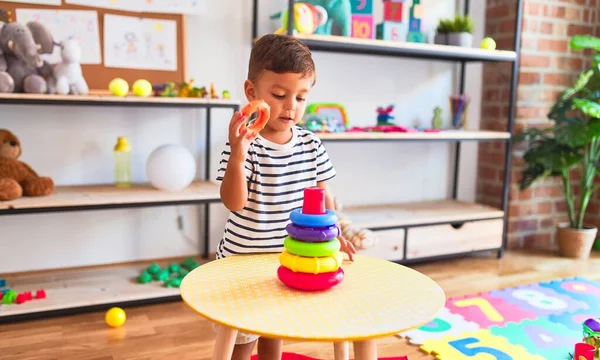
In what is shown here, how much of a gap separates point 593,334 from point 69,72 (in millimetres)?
2017

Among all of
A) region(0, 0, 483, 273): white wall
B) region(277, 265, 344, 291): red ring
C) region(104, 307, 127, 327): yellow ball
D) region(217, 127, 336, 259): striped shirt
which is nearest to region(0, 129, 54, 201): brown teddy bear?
region(0, 0, 483, 273): white wall

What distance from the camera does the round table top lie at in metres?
0.84

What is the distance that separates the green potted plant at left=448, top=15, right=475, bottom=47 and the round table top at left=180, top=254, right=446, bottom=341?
1.96m

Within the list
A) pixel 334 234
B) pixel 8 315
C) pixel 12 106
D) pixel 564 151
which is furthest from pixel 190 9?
pixel 564 151

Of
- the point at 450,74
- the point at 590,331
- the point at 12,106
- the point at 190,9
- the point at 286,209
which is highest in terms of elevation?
the point at 190,9

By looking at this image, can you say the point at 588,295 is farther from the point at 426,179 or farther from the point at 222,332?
the point at 222,332

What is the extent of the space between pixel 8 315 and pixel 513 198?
263 cm

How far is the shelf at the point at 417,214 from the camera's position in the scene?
269cm

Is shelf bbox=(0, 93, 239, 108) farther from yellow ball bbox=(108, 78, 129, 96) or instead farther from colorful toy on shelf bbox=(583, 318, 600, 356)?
colorful toy on shelf bbox=(583, 318, 600, 356)

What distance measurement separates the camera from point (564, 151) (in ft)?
9.68

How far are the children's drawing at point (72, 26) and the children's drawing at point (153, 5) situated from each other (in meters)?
0.04

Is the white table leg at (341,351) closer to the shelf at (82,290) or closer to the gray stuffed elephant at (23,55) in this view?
the shelf at (82,290)

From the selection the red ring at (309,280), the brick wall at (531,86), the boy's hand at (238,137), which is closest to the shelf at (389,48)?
the brick wall at (531,86)

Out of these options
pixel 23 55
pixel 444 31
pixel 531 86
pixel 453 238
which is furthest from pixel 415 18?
pixel 23 55
